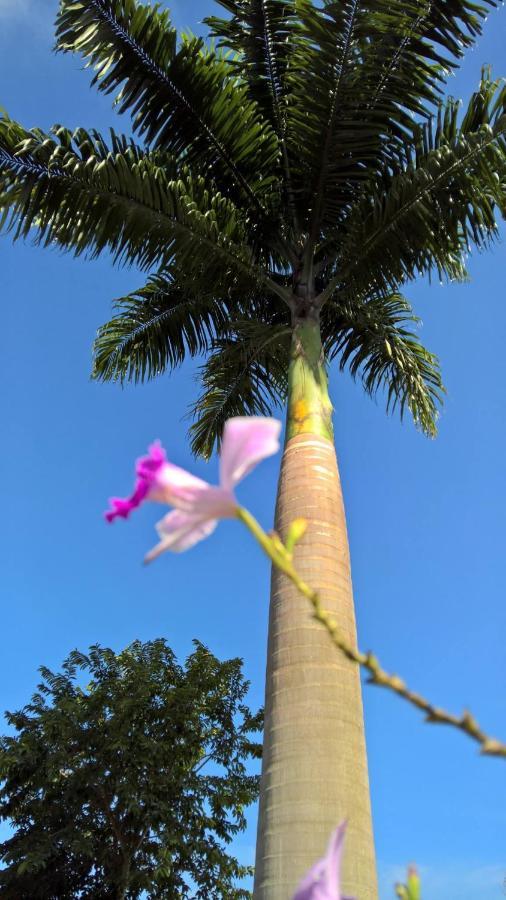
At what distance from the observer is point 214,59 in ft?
18.8

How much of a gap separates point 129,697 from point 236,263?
24.4ft

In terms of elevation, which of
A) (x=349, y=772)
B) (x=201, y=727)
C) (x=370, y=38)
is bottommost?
(x=349, y=772)

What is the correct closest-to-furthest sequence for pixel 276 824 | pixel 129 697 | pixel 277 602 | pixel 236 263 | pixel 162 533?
pixel 162 533
pixel 276 824
pixel 277 602
pixel 236 263
pixel 129 697

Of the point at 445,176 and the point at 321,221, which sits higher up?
the point at 321,221

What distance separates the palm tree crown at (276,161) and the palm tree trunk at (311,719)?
5.87ft

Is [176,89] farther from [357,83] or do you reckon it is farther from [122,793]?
[122,793]

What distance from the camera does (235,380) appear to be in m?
7.06

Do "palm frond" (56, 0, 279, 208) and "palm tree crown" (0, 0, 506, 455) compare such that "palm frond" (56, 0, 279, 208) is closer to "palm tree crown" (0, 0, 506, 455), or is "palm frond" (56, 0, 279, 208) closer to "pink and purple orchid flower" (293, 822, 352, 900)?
"palm tree crown" (0, 0, 506, 455)

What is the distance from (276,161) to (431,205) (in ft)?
4.74

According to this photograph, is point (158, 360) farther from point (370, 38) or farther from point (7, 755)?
point (7, 755)

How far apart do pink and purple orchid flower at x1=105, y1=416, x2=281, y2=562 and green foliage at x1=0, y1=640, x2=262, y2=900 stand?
10.2m

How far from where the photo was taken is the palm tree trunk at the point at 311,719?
304 centimetres

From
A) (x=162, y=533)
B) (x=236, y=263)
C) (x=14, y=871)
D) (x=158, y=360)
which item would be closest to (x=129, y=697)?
(x=14, y=871)

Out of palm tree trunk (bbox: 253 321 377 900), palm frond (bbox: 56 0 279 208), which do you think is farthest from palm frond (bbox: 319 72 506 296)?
palm tree trunk (bbox: 253 321 377 900)
